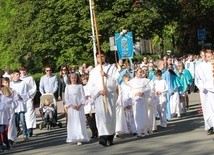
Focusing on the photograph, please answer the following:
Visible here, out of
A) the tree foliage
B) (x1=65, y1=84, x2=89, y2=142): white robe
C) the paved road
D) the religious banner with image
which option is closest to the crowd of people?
(x1=65, y1=84, x2=89, y2=142): white robe

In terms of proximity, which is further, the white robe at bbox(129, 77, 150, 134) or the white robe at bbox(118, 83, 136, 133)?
the white robe at bbox(118, 83, 136, 133)

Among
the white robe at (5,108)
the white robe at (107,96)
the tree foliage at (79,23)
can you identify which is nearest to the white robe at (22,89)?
the white robe at (5,108)

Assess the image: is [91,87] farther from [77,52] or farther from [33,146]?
[77,52]

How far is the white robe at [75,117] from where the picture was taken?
1525 cm

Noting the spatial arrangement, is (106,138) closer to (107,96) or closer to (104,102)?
(104,102)

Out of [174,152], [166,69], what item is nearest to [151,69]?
[166,69]

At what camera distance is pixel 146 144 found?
14000 millimetres

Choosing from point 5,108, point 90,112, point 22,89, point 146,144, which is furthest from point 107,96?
point 22,89

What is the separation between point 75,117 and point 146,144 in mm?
2199

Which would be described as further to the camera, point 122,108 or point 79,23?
point 79,23

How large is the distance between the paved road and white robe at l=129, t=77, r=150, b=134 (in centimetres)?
35

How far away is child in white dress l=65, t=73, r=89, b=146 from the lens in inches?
601

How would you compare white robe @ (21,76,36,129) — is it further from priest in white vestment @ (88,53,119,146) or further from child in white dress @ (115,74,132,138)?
priest in white vestment @ (88,53,119,146)

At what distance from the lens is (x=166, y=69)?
21391mm
